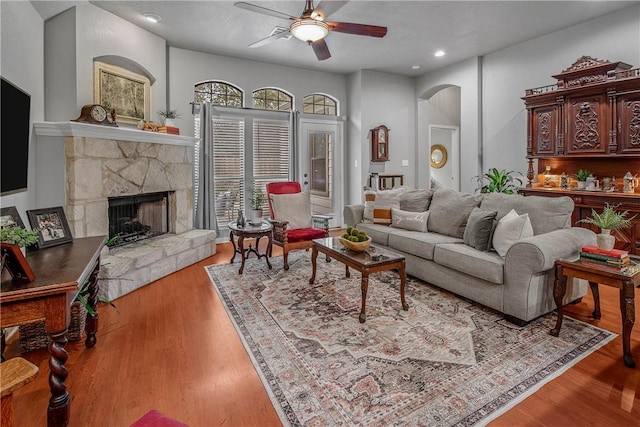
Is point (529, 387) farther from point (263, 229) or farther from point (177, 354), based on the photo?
point (263, 229)

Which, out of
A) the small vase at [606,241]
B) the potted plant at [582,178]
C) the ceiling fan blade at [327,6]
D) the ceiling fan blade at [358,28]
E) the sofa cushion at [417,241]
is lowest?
the sofa cushion at [417,241]

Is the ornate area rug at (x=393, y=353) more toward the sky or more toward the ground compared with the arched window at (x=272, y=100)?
more toward the ground

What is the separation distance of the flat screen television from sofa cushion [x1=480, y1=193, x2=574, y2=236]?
4065 millimetres

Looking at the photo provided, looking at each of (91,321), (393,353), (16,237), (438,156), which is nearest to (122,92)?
(91,321)

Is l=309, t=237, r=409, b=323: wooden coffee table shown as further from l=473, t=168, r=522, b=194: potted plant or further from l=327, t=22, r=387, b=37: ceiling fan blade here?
l=473, t=168, r=522, b=194: potted plant

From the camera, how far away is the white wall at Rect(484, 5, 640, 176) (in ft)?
14.3

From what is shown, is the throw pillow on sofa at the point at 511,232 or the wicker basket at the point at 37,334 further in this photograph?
the throw pillow on sofa at the point at 511,232

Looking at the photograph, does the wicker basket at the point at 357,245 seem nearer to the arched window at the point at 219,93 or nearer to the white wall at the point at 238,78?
the white wall at the point at 238,78

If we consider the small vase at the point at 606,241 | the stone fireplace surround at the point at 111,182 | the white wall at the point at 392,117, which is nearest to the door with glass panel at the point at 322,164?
the white wall at the point at 392,117

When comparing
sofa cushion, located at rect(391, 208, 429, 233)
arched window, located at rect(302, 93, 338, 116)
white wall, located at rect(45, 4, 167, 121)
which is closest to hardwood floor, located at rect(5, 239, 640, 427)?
sofa cushion, located at rect(391, 208, 429, 233)

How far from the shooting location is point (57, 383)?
1691mm

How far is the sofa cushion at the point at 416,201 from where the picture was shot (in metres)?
4.35

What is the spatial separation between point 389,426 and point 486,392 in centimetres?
64

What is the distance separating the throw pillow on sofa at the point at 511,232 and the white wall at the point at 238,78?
15.1 feet
